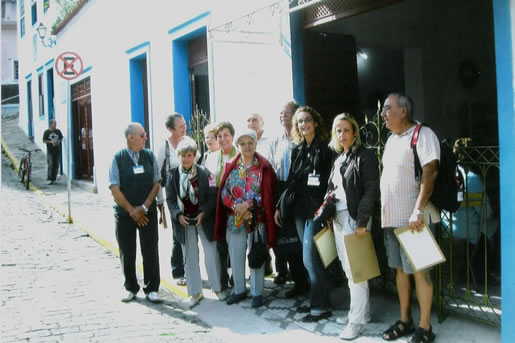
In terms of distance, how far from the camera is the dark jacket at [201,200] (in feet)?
19.7

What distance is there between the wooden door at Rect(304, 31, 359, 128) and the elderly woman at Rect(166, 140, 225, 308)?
1.69 m

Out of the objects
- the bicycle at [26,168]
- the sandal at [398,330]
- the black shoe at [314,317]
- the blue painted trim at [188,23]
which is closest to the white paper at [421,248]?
the sandal at [398,330]

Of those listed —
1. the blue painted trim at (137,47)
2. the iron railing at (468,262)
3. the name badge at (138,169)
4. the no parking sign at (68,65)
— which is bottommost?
the iron railing at (468,262)

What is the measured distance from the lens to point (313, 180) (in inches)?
209

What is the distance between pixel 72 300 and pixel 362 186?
342 centimetres

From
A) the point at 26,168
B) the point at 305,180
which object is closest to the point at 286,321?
the point at 305,180

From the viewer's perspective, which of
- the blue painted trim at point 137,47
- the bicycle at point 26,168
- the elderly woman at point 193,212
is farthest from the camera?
the bicycle at point 26,168

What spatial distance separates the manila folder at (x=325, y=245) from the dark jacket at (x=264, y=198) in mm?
651

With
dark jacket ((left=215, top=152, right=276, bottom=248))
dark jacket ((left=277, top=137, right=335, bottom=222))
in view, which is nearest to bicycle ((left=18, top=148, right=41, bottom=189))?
dark jacket ((left=215, top=152, right=276, bottom=248))

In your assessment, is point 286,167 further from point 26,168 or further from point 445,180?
point 26,168

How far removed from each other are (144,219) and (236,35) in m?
2.89

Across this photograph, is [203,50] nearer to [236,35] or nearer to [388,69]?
[236,35]

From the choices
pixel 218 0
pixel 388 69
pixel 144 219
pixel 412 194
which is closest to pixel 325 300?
pixel 412 194

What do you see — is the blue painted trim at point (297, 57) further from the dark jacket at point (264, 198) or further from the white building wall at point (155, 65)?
the dark jacket at point (264, 198)
